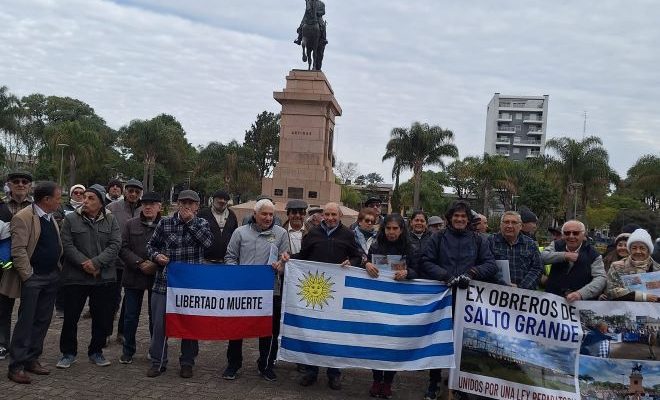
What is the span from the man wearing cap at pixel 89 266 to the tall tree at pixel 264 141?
58.8 m

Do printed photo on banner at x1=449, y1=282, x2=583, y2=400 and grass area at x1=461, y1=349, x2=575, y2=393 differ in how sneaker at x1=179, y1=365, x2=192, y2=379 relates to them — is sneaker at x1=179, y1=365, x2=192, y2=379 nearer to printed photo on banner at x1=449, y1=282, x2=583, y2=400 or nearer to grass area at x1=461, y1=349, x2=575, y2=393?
printed photo on banner at x1=449, y1=282, x2=583, y2=400

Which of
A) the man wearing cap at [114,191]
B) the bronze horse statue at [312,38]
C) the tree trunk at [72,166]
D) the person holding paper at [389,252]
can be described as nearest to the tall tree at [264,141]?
the tree trunk at [72,166]

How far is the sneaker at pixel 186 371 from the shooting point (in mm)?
6152

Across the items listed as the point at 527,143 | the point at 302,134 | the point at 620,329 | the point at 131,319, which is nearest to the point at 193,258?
the point at 131,319

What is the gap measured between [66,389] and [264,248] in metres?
2.36

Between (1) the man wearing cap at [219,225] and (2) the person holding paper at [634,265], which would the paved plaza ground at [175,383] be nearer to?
(1) the man wearing cap at [219,225]

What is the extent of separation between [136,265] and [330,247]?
2220 mm

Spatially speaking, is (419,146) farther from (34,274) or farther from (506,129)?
(506,129)

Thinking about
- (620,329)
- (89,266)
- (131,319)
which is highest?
(89,266)

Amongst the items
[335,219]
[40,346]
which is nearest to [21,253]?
[40,346]

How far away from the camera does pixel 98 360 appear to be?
253 inches

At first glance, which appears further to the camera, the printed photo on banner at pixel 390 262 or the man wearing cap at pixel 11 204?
the man wearing cap at pixel 11 204

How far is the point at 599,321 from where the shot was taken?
5.51 meters

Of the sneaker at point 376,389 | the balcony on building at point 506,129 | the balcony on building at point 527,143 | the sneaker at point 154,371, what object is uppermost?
the balcony on building at point 506,129
